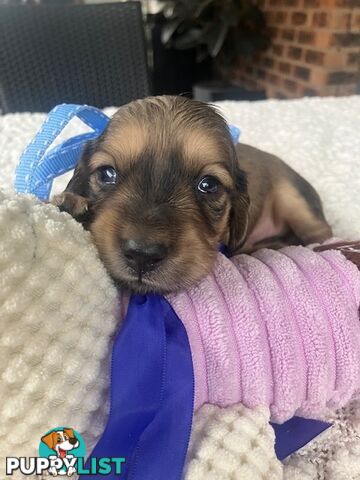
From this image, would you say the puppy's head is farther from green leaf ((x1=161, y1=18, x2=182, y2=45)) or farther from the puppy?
green leaf ((x1=161, y1=18, x2=182, y2=45))

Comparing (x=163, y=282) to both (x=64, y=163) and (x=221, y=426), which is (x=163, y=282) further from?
(x=64, y=163)

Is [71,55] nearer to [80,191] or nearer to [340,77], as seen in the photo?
[80,191]

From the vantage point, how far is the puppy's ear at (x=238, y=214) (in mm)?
1116

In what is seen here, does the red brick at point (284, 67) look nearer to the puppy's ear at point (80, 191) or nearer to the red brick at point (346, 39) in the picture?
the red brick at point (346, 39)

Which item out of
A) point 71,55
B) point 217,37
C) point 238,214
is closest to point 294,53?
point 217,37

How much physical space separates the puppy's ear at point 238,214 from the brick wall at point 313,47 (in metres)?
2.73

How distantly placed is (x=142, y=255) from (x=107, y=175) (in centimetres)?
29

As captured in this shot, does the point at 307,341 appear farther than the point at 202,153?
No

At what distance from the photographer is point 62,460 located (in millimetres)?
578

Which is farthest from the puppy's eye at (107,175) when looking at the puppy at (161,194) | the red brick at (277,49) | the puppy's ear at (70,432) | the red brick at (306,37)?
the red brick at (277,49)

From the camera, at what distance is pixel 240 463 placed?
0.57 metres

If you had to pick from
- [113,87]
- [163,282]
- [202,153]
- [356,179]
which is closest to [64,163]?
[202,153]

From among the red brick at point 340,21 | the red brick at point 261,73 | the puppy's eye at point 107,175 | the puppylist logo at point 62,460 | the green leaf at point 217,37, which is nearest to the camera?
the puppylist logo at point 62,460

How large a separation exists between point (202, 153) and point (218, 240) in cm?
19
